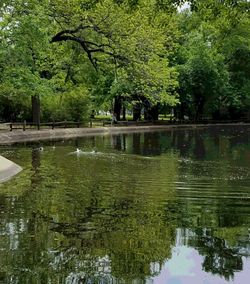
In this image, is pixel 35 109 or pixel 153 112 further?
pixel 153 112

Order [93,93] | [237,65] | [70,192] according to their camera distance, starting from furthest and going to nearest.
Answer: [237,65]
[93,93]
[70,192]

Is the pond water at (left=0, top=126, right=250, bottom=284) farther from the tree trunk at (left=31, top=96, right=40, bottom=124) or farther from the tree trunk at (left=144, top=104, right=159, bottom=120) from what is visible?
the tree trunk at (left=144, top=104, right=159, bottom=120)

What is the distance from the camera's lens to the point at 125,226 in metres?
10.7

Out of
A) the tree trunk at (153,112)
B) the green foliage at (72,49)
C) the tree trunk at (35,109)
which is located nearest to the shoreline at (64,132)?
the tree trunk at (35,109)

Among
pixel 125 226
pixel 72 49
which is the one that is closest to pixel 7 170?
pixel 125 226

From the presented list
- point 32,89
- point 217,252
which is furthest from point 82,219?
point 32,89

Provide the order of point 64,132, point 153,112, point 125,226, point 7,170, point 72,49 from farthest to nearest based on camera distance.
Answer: point 153,112 < point 64,132 < point 72,49 < point 7,170 < point 125,226

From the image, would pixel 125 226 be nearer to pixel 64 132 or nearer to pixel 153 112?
pixel 64 132

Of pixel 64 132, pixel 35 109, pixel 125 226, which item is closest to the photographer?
pixel 125 226

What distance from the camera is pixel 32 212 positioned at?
39.3 ft

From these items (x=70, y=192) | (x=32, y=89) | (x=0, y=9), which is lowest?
(x=70, y=192)

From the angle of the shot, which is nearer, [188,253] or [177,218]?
[188,253]

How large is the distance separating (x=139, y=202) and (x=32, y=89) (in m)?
25.9

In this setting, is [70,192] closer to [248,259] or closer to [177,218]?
[177,218]
